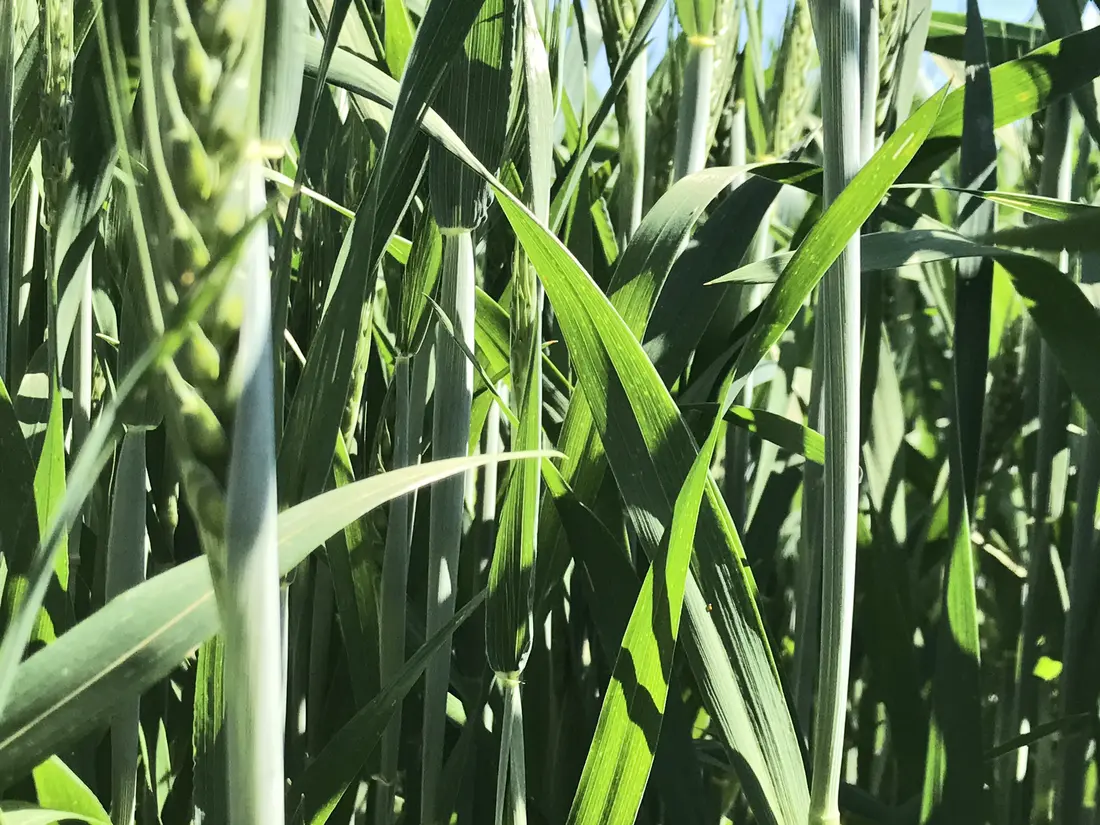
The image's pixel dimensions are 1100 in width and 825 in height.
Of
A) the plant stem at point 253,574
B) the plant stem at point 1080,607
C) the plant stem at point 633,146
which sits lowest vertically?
the plant stem at point 1080,607

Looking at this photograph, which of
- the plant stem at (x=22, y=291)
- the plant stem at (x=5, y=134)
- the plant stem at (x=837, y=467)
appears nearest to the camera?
the plant stem at (x=837, y=467)

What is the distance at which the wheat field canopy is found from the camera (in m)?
0.21

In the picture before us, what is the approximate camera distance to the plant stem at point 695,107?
1.59 feet

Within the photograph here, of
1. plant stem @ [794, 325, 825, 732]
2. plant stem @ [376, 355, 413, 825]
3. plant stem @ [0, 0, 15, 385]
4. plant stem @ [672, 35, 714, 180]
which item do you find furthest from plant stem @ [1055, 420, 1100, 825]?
plant stem @ [0, 0, 15, 385]

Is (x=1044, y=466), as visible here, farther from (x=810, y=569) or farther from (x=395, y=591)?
(x=395, y=591)

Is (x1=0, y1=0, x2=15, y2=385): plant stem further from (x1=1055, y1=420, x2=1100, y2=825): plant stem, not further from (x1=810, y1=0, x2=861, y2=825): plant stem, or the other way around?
(x1=1055, y1=420, x2=1100, y2=825): plant stem

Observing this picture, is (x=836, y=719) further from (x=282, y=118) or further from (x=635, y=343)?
(x=282, y=118)

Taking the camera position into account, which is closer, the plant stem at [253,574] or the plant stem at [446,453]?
the plant stem at [253,574]

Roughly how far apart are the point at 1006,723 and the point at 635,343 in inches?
22.6

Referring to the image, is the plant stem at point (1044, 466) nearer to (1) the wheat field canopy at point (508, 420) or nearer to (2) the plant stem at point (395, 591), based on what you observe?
(1) the wheat field canopy at point (508, 420)

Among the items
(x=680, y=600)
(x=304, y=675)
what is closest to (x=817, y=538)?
(x=680, y=600)

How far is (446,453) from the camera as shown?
0.44 meters

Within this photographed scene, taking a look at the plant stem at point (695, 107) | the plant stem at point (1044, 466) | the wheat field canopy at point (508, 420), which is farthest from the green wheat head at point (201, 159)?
the plant stem at point (1044, 466)

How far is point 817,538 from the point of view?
0.57 m
